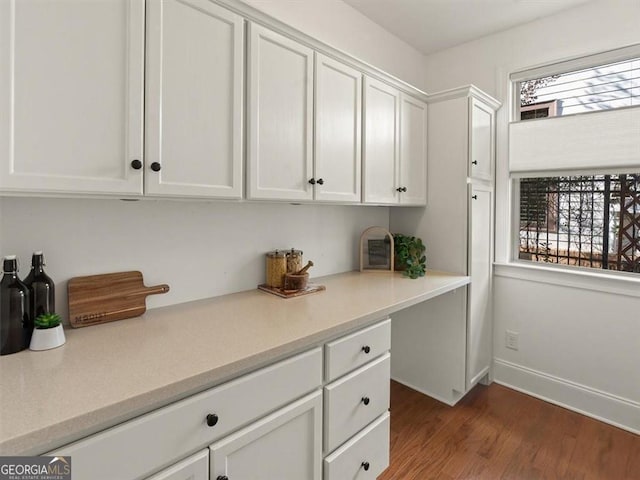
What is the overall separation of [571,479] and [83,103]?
2.63 m

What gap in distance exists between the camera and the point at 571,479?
175cm

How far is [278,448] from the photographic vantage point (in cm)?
117

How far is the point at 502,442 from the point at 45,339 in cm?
230

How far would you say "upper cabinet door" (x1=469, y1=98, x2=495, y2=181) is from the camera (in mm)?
2346

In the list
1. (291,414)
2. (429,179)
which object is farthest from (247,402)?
(429,179)

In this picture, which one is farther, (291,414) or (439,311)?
(439,311)

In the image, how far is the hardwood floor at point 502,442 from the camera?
5.92 ft

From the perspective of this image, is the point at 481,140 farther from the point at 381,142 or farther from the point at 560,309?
the point at 560,309

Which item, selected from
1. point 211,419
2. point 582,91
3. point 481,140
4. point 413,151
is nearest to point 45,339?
point 211,419

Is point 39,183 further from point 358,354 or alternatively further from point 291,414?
point 358,354

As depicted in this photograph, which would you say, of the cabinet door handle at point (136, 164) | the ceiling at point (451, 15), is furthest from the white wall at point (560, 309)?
the cabinet door handle at point (136, 164)

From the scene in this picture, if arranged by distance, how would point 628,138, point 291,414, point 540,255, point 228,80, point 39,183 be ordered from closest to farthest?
point 39,183
point 291,414
point 228,80
point 628,138
point 540,255

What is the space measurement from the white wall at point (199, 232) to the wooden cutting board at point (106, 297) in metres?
0.04

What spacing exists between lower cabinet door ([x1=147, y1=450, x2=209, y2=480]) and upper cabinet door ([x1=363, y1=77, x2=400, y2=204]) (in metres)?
1.47
